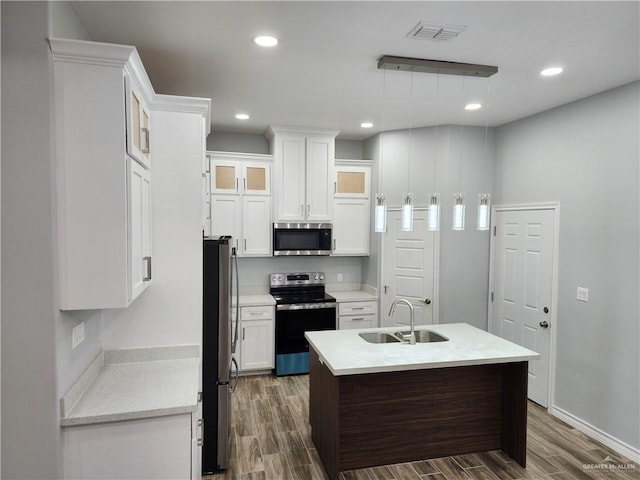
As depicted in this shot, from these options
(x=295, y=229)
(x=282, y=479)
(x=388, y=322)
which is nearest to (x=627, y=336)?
(x=388, y=322)

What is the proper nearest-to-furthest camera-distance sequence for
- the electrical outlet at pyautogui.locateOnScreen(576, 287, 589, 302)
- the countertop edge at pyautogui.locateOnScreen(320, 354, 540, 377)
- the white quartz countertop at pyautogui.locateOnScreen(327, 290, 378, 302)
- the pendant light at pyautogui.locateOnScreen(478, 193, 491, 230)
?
the countertop edge at pyautogui.locateOnScreen(320, 354, 540, 377) < the pendant light at pyautogui.locateOnScreen(478, 193, 491, 230) < the electrical outlet at pyautogui.locateOnScreen(576, 287, 589, 302) < the white quartz countertop at pyautogui.locateOnScreen(327, 290, 378, 302)

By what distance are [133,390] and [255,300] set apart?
242 centimetres

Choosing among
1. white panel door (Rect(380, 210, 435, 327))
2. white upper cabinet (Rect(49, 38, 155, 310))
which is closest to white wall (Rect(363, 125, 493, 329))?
white panel door (Rect(380, 210, 435, 327))

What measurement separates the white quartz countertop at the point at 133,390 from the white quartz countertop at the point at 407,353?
35.3 inches

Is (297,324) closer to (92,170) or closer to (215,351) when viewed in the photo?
(215,351)

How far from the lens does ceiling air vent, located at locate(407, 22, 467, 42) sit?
2.19 metres

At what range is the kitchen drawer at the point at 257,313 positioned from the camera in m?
4.39

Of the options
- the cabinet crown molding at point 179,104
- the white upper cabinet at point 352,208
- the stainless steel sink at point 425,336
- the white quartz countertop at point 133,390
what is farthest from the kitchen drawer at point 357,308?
the cabinet crown molding at point 179,104

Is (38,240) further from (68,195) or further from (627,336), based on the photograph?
(627,336)

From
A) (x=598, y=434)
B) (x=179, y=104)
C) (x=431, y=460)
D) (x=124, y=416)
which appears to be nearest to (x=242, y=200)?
(x=179, y=104)

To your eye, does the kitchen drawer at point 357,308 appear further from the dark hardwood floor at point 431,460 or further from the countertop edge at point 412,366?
the countertop edge at point 412,366

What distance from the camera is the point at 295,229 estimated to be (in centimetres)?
470

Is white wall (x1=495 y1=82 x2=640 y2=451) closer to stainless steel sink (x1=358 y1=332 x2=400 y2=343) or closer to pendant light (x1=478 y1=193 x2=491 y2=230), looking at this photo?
pendant light (x1=478 y1=193 x2=491 y2=230)

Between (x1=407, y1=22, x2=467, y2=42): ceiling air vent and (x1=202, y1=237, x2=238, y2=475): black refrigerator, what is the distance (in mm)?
1771
